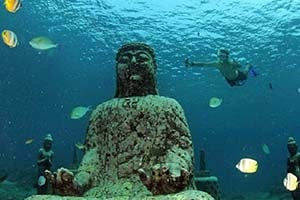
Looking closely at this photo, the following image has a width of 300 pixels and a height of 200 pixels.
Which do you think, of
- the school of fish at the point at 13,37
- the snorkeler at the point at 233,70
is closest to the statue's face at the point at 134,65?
the school of fish at the point at 13,37

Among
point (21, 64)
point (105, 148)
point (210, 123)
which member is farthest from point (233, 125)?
point (105, 148)

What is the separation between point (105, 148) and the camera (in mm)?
5289

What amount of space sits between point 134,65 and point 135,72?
0.11 m

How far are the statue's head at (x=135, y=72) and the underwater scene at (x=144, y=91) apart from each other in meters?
0.02

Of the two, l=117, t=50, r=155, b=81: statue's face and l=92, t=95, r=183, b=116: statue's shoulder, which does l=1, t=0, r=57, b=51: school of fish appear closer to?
l=117, t=50, r=155, b=81: statue's face

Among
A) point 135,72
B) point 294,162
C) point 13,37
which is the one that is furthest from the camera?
point 294,162

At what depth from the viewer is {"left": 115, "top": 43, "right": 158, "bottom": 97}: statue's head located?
19.0 ft

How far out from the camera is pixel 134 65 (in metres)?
5.79

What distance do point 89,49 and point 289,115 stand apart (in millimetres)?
34792

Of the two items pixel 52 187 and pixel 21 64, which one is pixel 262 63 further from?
pixel 52 187

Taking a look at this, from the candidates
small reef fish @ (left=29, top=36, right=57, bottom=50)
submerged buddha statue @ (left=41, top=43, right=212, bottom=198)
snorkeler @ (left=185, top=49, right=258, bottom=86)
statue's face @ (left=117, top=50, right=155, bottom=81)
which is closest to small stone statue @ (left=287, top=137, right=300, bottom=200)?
snorkeler @ (left=185, top=49, right=258, bottom=86)

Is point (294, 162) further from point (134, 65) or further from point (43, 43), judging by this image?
point (43, 43)

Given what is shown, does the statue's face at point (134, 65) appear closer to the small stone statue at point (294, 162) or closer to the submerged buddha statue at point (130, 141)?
the submerged buddha statue at point (130, 141)

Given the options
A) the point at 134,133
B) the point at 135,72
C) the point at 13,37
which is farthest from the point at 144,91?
the point at 13,37
